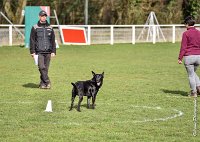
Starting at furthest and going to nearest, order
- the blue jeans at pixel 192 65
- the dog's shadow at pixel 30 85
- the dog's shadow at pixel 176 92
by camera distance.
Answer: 1. the dog's shadow at pixel 30 85
2. the dog's shadow at pixel 176 92
3. the blue jeans at pixel 192 65

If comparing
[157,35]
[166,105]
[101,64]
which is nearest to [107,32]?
[157,35]

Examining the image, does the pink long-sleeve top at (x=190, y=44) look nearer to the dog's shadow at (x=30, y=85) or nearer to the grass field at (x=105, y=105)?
the grass field at (x=105, y=105)

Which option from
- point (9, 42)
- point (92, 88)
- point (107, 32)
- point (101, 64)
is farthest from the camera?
point (107, 32)

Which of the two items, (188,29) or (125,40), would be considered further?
(125,40)

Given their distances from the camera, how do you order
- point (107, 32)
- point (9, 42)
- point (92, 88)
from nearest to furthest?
1. point (92, 88)
2. point (9, 42)
3. point (107, 32)

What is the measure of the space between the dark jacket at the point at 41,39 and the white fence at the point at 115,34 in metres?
21.9

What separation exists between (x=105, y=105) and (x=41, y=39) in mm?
4077

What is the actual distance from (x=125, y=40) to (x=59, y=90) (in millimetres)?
27628

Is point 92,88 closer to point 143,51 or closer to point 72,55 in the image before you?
point 72,55

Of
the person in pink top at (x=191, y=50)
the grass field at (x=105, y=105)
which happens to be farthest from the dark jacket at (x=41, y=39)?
the person in pink top at (x=191, y=50)

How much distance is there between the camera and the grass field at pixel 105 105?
10039 mm

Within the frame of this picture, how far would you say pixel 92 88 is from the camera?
41.3 ft

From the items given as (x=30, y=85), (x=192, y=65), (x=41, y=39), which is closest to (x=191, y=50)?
(x=192, y=65)

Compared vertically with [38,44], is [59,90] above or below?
below
